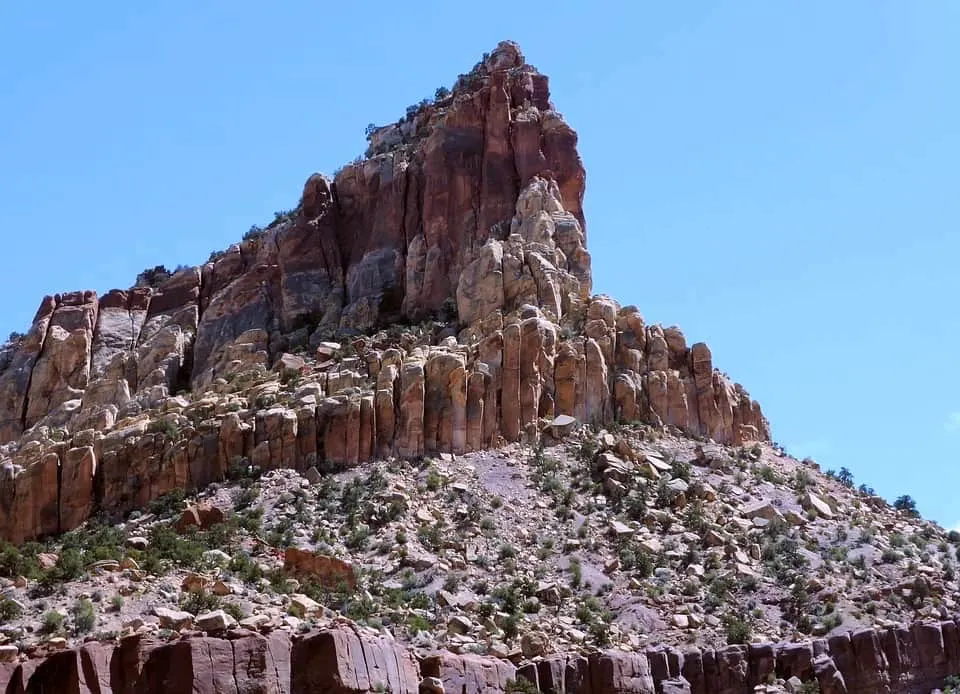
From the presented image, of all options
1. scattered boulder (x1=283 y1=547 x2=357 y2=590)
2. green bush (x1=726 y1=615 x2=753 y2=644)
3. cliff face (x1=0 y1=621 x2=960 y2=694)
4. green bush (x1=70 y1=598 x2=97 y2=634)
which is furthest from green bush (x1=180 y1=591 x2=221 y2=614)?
green bush (x1=726 y1=615 x2=753 y2=644)

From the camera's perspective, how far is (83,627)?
5422 cm

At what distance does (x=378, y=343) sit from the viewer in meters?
88.5

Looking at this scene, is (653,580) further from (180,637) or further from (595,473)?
(180,637)

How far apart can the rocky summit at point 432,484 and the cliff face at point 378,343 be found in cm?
17

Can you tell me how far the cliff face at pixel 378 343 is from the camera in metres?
79.1

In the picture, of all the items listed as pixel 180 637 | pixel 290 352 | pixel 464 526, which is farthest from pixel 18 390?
pixel 180 637

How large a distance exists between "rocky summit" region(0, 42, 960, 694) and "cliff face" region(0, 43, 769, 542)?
172 millimetres

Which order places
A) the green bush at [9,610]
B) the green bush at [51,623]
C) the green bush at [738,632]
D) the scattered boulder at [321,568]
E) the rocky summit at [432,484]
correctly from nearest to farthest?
the green bush at [51,623] → the green bush at [9,610] → the rocky summit at [432,484] → the green bush at [738,632] → the scattered boulder at [321,568]

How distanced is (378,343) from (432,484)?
14.9m

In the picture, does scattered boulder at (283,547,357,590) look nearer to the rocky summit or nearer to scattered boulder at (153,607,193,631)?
the rocky summit

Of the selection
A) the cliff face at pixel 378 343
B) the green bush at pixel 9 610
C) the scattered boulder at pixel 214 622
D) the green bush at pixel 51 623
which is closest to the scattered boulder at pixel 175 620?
the scattered boulder at pixel 214 622

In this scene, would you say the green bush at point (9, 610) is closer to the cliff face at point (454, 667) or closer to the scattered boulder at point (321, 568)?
the cliff face at point (454, 667)

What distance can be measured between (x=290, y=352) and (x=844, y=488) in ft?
97.8

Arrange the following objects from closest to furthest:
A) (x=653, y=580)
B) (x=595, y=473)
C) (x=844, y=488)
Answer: (x=653, y=580) → (x=595, y=473) → (x=844, y=488)
